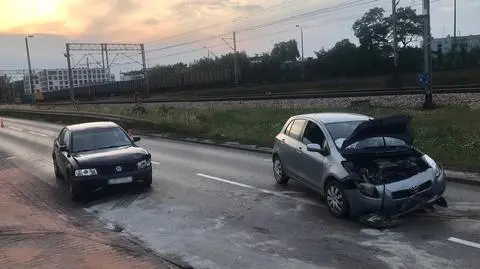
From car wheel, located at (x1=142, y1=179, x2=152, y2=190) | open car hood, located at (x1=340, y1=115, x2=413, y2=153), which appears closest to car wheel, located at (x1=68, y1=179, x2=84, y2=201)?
car wheel, located at (x1=142, y1=179, x2=152, y2=190)

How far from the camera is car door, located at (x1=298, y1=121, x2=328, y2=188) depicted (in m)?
9.40

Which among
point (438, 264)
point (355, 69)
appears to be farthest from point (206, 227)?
point (355, 69)

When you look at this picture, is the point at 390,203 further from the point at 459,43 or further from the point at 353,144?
the point at 459,43

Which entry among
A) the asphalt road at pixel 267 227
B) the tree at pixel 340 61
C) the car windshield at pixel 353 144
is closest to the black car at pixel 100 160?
the asphalt road at pixel 267 227

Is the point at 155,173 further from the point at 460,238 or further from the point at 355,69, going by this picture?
the point at 355,69

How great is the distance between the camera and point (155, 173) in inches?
566

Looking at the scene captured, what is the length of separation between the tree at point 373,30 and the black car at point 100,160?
186 feet

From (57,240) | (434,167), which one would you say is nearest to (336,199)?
(434,167)

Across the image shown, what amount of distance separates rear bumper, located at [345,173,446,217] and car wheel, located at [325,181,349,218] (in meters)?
0.16

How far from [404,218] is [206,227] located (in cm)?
308

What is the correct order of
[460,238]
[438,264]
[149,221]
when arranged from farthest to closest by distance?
[149,221], [460,238], [438,264]

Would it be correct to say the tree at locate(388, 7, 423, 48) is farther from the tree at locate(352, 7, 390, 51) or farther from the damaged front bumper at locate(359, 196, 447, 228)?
the damaged front bumper at locate(359, 196, 447, 228)

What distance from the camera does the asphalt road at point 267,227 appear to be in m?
6.87

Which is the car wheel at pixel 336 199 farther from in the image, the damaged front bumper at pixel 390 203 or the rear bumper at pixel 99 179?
the rear bumper at pixel 99 179
